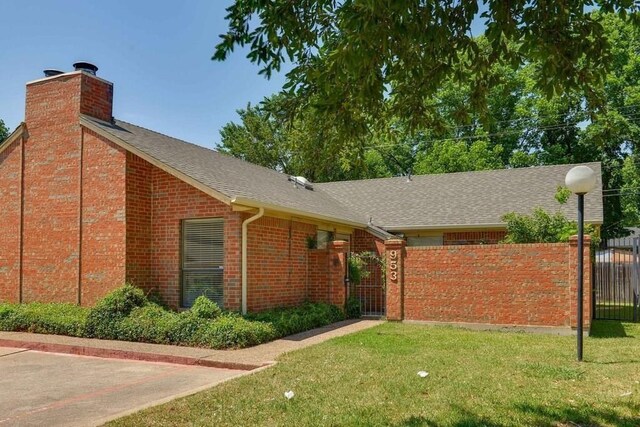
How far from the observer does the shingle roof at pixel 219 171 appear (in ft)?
41.2

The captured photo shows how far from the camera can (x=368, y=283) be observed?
16219mm

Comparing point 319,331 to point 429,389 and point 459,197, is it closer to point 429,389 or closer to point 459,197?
point 429,389

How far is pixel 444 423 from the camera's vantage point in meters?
5.44

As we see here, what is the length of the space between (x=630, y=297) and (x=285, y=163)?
25.5 m

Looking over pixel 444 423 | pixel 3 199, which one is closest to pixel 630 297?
pixel 444 423

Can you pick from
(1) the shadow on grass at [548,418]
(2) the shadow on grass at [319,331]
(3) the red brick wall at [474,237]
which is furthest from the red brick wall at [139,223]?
(3) the red brick wall at [474,237]

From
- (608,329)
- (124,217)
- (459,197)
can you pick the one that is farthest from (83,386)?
(459,197)

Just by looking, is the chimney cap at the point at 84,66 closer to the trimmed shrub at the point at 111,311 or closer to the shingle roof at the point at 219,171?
the shingle roof at the point at 219,171

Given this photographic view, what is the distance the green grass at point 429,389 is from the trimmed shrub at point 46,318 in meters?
→ 5.30

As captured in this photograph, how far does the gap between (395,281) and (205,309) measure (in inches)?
199

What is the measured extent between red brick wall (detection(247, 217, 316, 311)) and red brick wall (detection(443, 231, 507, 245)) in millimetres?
5339

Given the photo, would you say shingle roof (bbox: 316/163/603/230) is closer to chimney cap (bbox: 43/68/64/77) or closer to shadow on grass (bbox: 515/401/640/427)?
chimney cap (bbox: 43/68/64/77)

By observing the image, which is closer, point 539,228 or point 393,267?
point 393,267

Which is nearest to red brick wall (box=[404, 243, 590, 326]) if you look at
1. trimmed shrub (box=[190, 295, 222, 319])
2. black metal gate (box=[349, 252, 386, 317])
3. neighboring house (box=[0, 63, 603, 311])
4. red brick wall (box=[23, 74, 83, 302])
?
black metal gate (box=[349, 252, 386, 317])
